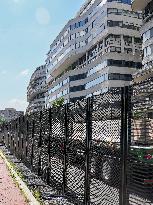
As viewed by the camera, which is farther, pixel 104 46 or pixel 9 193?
pixel 104 46

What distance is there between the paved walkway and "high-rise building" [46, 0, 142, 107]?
5571 centimetres

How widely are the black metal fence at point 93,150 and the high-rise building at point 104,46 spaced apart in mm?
58081

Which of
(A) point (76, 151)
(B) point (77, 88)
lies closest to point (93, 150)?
(A) point (76, 151)

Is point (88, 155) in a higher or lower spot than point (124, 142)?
lower

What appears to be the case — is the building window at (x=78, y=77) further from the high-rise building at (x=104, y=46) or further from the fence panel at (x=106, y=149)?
the fence panel at (x=106, y=149)

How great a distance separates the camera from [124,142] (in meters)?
6.29

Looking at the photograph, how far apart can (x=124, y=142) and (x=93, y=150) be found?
A: 174 centimetres

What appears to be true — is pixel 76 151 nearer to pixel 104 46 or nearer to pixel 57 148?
pixel 57 148

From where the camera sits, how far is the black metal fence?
6.29m

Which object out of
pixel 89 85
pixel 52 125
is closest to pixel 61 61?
pixel 89 85

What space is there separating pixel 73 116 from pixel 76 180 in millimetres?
1561

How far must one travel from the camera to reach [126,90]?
20.9 feet

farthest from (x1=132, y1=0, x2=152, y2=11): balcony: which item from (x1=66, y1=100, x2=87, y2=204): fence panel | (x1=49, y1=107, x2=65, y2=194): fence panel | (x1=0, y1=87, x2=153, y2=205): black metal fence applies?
(x1=66, y1=100, x2=87, y2=204): fence panel

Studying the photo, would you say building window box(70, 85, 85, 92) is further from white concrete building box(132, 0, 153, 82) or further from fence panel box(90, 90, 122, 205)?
fence panel box(90, 90, 122, 205)
